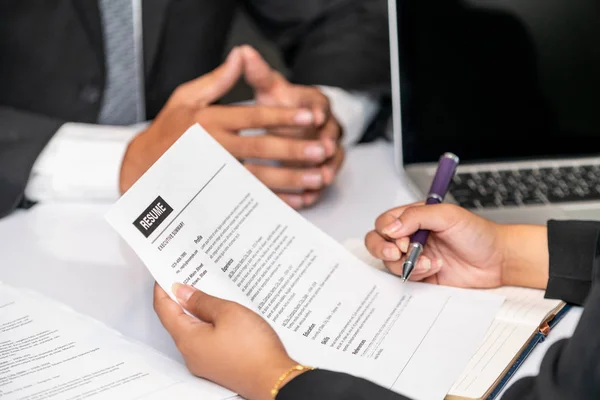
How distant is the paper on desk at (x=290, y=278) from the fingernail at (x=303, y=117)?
Result: 0.67 feet

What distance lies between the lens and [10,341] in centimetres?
61

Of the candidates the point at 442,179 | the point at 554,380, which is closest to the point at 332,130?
the point at 442,179

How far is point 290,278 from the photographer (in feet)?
2.19

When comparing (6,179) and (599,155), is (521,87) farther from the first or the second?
(6,179)

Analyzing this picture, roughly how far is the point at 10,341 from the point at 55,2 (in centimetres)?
81

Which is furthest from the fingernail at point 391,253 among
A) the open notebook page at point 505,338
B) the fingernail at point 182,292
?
the fingernail at point 182,292

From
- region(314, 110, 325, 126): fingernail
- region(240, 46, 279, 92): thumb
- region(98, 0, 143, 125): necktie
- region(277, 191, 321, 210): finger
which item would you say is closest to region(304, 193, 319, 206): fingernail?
region(277, 191, 321, 210): finger

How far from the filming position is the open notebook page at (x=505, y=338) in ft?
1.86

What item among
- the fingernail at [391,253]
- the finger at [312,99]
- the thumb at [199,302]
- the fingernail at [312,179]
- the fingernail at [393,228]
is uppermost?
the finger at [312,99]

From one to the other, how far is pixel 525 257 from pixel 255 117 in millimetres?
383

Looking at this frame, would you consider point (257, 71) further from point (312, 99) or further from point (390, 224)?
point (390, 224)

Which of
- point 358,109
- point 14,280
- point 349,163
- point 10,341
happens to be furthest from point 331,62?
point 10,341

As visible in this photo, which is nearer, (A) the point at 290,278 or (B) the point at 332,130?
(A) the point at 290,278

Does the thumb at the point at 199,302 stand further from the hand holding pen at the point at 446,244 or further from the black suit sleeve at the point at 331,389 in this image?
the hand holding pen at the point at 446,244
